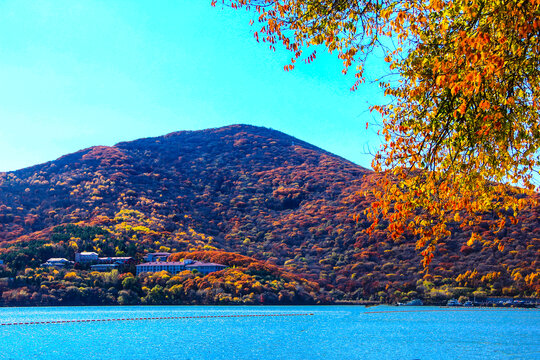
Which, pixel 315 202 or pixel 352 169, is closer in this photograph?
pixel 315 202

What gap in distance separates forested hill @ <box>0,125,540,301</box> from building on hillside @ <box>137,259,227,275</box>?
10201 millimetres

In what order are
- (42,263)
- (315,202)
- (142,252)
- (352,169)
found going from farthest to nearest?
(352,169) → (315,202) → (142,252) → (42,263)

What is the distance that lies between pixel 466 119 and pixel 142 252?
112 meters

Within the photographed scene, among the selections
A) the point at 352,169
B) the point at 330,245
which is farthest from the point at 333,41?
the point at 352,169

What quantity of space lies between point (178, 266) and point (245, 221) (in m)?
42.1

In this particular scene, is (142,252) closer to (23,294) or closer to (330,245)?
(23,294)

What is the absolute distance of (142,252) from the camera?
118 meters

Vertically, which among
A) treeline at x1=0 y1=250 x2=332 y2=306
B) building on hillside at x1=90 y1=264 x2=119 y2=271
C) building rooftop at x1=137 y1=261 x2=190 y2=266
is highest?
building rooftop at x1=137 y1=261 x2=190 y2=266

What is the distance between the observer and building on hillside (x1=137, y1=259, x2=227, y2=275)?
107625mm

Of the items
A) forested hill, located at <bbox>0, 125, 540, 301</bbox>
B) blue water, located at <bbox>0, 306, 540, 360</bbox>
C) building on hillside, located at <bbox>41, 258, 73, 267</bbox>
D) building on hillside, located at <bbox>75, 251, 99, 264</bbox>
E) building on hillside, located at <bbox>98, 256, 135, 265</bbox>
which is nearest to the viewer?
blue water, located at <bbox>0, 306, 540, 360</bbox>

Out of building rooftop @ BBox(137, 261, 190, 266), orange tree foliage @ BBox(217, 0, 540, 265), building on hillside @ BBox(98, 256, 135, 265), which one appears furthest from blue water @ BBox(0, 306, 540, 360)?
orange tree foliage @ BBox(217, 0, 540, 265)

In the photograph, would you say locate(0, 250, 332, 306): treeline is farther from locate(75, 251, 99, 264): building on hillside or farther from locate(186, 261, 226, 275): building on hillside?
locate(75, 251, 99, 264): building on hillside

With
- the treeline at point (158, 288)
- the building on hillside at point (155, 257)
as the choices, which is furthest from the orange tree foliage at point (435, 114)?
the building on hillside at point (155, 257)

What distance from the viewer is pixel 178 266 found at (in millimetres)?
109688
